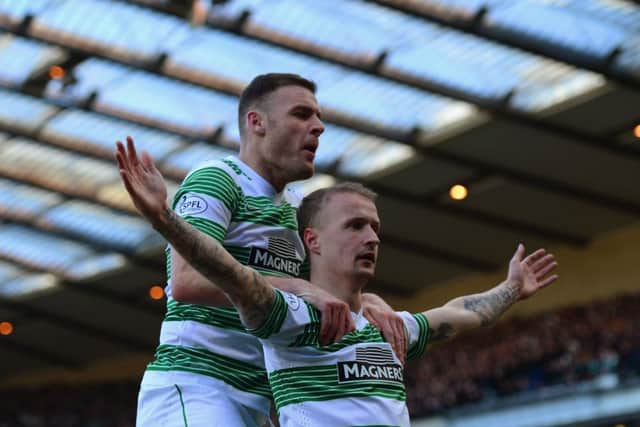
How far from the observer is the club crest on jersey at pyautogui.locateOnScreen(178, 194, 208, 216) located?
4.80 meters

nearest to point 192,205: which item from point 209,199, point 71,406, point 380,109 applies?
point 209,199

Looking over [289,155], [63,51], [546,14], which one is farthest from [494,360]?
[289,155]

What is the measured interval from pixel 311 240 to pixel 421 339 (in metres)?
0.65

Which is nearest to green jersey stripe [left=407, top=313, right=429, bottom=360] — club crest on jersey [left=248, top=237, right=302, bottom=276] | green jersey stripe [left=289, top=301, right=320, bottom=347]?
club crest on jersey [left=248, top=237, right=302, bottom=276]

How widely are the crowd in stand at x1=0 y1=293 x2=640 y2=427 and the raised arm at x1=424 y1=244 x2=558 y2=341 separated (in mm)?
15052

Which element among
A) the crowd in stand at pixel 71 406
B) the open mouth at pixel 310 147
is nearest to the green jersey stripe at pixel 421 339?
the open mouth at pixel 310 147

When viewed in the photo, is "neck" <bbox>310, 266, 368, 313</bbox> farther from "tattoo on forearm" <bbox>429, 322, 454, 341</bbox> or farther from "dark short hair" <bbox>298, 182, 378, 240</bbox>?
"tattoo on forearm" <bbox>429, 322, 454, 341</bbox>

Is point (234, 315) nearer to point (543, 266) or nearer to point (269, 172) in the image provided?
point (269, 172)

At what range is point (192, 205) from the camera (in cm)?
482

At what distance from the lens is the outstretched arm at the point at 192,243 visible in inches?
164

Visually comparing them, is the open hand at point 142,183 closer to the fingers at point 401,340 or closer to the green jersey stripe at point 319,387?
the green jersey stripe at point 319,387

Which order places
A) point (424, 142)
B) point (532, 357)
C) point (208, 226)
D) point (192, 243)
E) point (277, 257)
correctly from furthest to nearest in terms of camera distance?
point (424, 142) → point (532, 357) → point (277, 257) → point (208, 226) → point (192, 243)

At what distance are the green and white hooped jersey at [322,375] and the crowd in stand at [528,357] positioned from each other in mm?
16239

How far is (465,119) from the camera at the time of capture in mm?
23922
